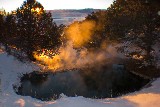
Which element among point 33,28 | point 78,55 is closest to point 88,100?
point 33,28

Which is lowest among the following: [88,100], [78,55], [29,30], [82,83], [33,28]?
[82,83]

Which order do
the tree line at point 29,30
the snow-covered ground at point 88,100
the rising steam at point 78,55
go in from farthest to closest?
the rising steam at point 78,55, the tree line at point 29,30, the snow-covered ground at point 88,100

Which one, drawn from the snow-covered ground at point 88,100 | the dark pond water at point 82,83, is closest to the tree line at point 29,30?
the dark pond water at point 82,83

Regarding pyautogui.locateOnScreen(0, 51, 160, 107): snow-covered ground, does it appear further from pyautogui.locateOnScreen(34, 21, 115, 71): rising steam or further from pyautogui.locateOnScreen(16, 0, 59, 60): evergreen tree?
pyautogui.locateOnScreen(34, 21, 115, 71): rising steam

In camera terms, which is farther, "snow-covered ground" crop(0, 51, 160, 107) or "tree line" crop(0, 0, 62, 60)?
"tree line" crop(0, 0, 62, 60)

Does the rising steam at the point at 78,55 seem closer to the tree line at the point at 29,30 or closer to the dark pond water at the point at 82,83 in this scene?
the tree line at the point at 29,30

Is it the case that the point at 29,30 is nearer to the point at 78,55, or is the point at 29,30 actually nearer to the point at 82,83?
the point at 78,55

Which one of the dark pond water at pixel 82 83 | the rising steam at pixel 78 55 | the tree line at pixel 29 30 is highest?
the tree line at pixel 29 30

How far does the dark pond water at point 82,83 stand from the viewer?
2314 centimetres

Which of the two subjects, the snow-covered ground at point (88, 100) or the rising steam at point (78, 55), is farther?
the rising steam at point (78, 55)

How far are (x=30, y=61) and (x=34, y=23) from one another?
16.9 ft

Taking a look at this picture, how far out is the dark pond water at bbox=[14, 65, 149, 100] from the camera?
2314cm

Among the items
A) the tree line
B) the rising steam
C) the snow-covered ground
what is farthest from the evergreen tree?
the snow-covered ground

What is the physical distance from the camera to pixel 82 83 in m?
26.2
